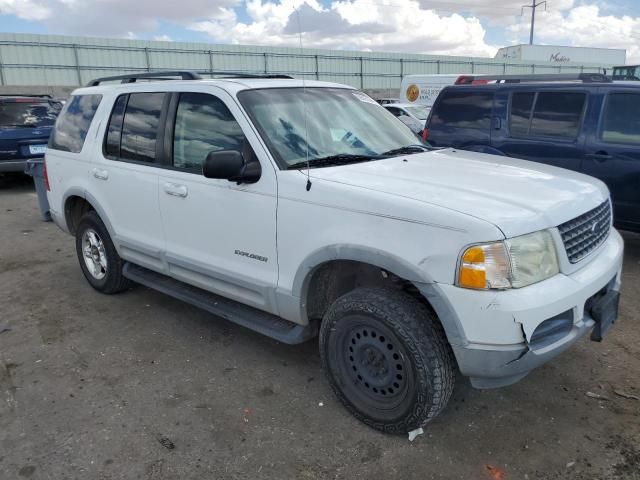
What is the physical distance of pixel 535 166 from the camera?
3.66 metres

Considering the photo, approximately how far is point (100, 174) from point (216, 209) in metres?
1.60

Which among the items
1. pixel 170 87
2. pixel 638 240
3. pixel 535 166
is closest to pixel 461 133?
pixel 638 240

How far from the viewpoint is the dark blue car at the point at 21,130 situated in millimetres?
10008

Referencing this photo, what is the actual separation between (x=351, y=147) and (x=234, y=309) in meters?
1.35

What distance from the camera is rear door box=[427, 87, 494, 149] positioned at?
21.8 ft

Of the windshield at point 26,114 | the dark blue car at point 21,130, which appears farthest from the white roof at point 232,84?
the windshield at point 26,114

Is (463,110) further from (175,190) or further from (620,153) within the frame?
(175,190)

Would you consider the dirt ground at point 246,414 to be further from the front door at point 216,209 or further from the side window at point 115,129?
the side window at point 115,129

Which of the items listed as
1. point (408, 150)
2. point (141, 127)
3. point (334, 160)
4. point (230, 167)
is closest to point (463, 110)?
point (408, 150)

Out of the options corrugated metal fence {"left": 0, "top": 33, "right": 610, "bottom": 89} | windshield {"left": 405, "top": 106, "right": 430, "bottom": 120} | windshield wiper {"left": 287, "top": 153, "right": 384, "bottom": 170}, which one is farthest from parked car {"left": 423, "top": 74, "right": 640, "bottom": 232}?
corrugated metal fence {"left": 0, "top": 33, "right": 610, "bottom": 89}

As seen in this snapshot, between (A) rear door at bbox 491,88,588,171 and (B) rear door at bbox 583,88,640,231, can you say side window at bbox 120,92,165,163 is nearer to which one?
(A) rear door at bbox 491,88,588,171

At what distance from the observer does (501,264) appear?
8.07ft

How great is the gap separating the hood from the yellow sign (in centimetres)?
1544

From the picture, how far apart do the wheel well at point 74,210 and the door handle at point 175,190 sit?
5.27ft
